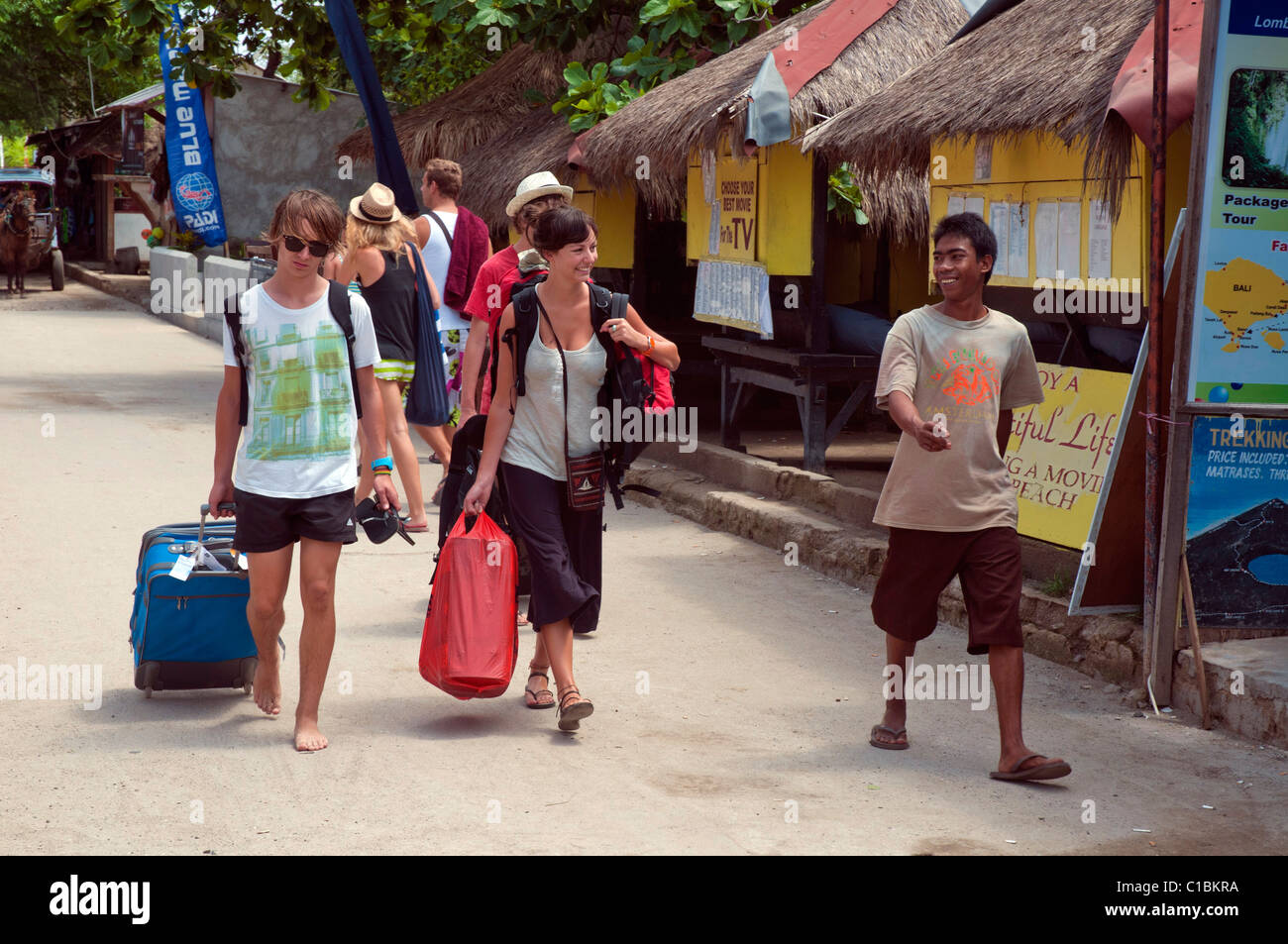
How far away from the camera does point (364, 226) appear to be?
306 inches

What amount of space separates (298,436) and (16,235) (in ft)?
83.5

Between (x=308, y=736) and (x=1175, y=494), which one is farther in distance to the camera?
(x=1175, y=494)

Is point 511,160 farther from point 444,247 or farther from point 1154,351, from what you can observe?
point 1154,351

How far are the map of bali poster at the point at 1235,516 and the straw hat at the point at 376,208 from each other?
411 cm

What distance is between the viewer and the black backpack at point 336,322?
4.91 m

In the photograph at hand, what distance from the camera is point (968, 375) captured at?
15.8 feet

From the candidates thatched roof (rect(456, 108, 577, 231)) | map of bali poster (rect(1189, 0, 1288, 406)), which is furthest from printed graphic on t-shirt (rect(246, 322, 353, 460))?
thatched roof (rect(456, 108, 577, 231))

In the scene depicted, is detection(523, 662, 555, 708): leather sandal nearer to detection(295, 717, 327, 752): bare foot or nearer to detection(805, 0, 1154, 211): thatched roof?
detection(295, 717, 327, 752): bare foot

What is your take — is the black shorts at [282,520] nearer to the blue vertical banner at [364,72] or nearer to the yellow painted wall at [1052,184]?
the yellow painted wall at [1052,184]

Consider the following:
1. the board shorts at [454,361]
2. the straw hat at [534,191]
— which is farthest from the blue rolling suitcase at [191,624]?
the board shorts at [454,361]

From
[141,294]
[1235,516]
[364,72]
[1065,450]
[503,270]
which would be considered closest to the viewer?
[1235,516]

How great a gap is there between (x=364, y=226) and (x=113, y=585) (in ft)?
7.06

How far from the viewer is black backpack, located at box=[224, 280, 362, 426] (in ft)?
16.1

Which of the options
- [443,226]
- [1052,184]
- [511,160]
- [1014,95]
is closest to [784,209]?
[443,226]
